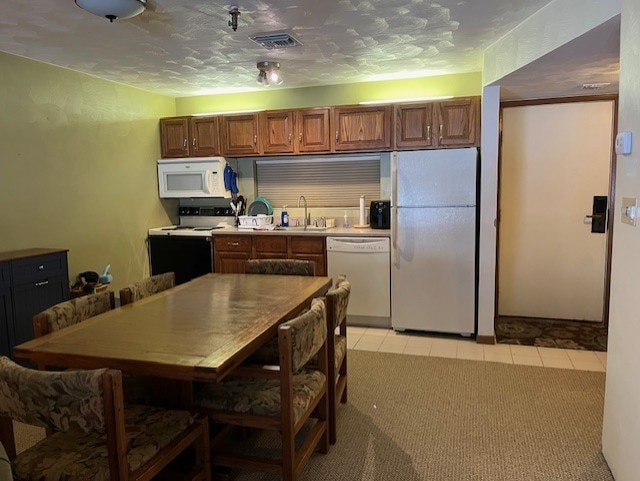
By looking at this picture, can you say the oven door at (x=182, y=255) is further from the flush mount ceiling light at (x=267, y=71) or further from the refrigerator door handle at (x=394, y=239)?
the refrigerator door handle at (x=394, y=239)

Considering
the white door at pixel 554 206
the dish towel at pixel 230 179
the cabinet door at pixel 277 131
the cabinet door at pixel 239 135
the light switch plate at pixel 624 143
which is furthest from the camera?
the dish towel at pixel 230 179

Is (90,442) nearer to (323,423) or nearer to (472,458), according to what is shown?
(323,423)

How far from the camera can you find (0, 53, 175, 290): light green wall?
3.51 meters

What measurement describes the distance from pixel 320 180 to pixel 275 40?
195 cm

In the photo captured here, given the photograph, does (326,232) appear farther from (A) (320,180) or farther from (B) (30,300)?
(B) (30,300)

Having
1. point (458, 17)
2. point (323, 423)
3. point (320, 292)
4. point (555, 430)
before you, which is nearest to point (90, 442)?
point (323, 423)

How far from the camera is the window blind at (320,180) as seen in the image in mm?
4809

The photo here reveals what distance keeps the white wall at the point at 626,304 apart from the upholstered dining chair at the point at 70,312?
7.92 feet

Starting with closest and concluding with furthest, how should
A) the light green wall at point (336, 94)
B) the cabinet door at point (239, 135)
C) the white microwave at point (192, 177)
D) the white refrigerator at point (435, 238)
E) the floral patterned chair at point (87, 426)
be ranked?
the floral patterned chair at point (87, 426) < the white refrigerator at point (435, 238) < the light green wall at point (336, 94) < the cabinet door at point (239, 135) < the white microwave at point (192, 177)

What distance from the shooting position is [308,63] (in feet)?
12.8

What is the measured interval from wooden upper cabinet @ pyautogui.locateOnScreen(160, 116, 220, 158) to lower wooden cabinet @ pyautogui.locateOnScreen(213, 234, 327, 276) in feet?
3.28

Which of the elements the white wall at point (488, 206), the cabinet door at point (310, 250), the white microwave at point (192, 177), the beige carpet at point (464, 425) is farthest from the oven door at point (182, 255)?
the white wall at point (488, 206)

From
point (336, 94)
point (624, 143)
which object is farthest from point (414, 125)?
point (624, 143)

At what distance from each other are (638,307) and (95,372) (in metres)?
2.00
